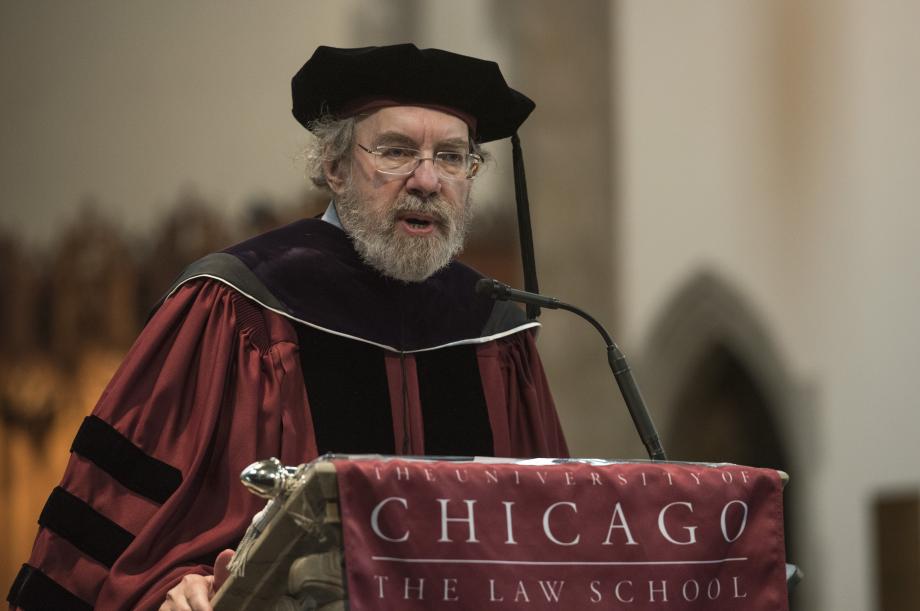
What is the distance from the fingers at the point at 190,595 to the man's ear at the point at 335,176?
1195 millimetres

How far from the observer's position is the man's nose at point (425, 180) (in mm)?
3109

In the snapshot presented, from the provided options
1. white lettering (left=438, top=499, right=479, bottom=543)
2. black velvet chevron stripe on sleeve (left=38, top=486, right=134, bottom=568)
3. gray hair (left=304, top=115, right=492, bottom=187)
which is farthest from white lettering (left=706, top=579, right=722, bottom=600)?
gray hair (left=304, top=115, right=492, bottom=187)

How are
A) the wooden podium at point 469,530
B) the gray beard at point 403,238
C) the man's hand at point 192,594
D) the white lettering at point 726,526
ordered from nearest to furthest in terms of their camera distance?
the wooden podium at point 469,530 → the white lettering at point 726,526 → the man's hand at point 192,594 → the gray beard at point 403,238

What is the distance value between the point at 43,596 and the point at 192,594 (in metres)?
0.49

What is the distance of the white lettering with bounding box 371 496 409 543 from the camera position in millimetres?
1896

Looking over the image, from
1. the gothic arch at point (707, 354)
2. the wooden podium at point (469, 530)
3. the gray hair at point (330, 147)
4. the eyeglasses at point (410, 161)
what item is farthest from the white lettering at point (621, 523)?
the gothic arch at point (707, 354)

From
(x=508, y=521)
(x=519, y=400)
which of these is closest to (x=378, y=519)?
(x=508, y=521)

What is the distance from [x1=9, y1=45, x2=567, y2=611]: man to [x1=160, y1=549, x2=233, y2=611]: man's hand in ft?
0.40

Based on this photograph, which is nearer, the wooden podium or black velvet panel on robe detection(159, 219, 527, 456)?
the wooden podium

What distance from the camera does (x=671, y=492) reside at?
2061 mm

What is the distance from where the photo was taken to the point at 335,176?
3.35m

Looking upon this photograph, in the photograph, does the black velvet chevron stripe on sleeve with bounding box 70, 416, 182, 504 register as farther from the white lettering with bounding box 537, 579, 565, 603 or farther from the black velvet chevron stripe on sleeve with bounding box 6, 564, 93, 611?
the white lettering with bounding box 537, 579, 565, 603

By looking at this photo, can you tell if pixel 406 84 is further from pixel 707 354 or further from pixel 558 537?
pixel 707 354

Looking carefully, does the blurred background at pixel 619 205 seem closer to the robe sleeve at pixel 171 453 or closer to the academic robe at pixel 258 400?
the academic robe at pixel 258 400
